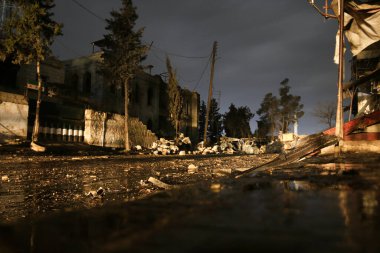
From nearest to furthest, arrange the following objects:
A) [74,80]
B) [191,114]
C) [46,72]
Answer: [46,72] → [74,80] → [191,114]

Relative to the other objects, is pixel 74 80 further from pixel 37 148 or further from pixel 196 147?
pixel 37 148

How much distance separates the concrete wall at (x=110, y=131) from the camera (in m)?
20.0

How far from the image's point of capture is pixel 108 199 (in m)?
3.62

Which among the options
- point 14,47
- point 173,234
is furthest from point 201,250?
point 14,47

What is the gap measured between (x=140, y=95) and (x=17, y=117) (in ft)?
53.1

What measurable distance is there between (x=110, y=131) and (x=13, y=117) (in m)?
7.18

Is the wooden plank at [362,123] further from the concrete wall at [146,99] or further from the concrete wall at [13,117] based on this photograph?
the concrete wall at [146,99]

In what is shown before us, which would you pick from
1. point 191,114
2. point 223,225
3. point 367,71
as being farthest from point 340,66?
point 191,114

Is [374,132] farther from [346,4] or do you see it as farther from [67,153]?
[67,153]

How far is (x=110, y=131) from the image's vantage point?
21906 millimetres

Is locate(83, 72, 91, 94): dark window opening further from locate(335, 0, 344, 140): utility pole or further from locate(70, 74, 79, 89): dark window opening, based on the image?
locate(335, 0, 344, 140): utility pole

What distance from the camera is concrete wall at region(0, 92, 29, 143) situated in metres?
15.3

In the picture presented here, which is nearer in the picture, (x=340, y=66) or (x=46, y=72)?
(x=340, y=66)

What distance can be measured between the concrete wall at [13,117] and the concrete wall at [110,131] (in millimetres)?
4278
